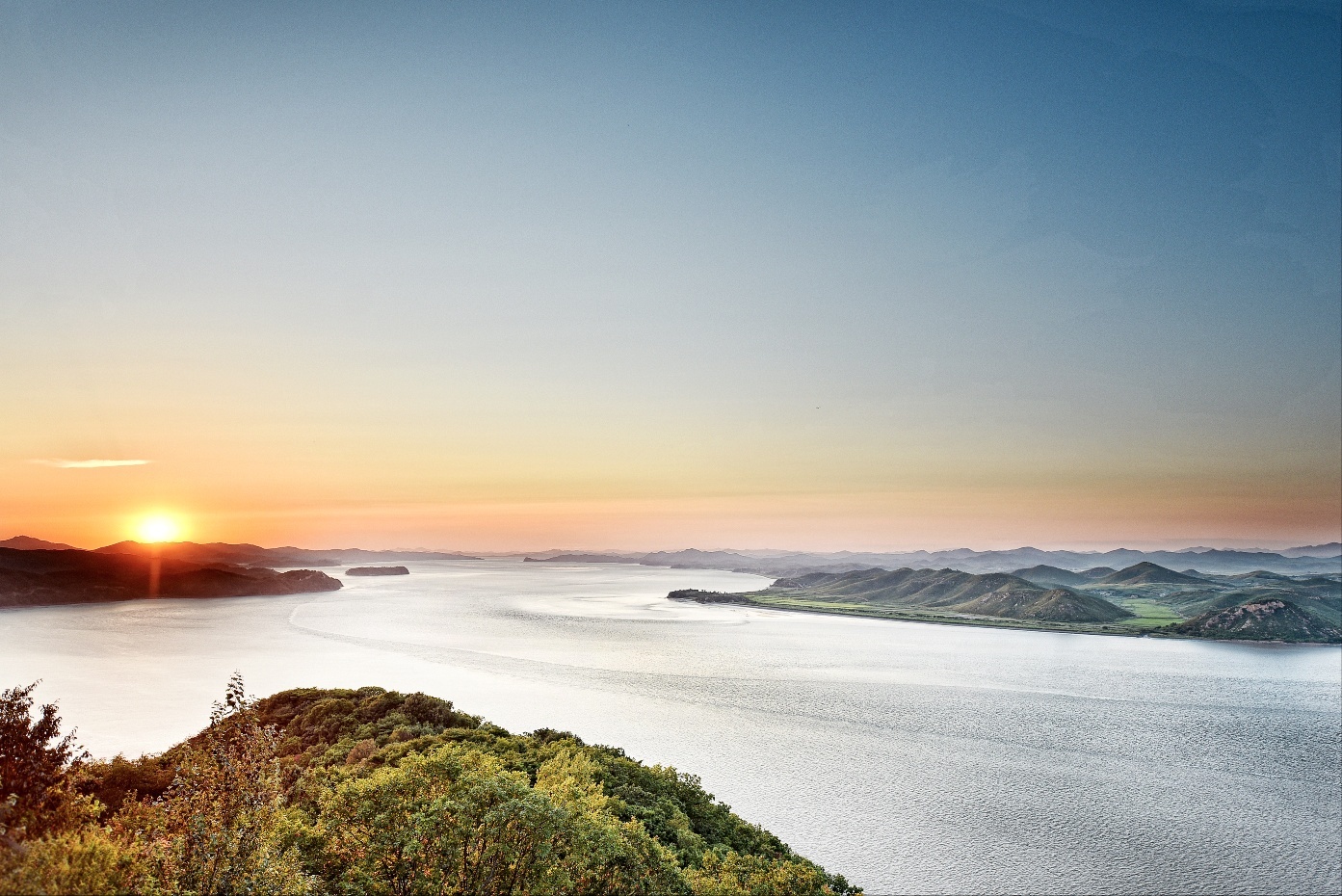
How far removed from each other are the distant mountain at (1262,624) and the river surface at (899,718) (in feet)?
29.8

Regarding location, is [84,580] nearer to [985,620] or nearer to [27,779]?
[27,779]

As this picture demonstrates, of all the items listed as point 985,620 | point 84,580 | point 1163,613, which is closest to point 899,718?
point 985,620

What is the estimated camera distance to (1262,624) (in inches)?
5591

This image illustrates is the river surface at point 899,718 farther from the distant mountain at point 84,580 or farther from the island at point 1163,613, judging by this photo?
the distant mountain at point 84,580

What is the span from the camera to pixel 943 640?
131 meters

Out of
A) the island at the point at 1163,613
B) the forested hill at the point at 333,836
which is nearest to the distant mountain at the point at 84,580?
the island at the point at 1163,613

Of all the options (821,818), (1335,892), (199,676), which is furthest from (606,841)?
(199,676)

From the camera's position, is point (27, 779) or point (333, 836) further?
point (333, 836)

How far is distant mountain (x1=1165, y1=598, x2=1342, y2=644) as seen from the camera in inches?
5473

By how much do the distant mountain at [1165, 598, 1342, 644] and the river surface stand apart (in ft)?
29.8

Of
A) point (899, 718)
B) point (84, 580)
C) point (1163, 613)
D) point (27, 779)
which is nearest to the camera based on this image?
point (27, 779)

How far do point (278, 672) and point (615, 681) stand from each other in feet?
135

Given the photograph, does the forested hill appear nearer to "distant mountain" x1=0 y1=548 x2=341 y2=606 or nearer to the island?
the island

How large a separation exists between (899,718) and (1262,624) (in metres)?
124
